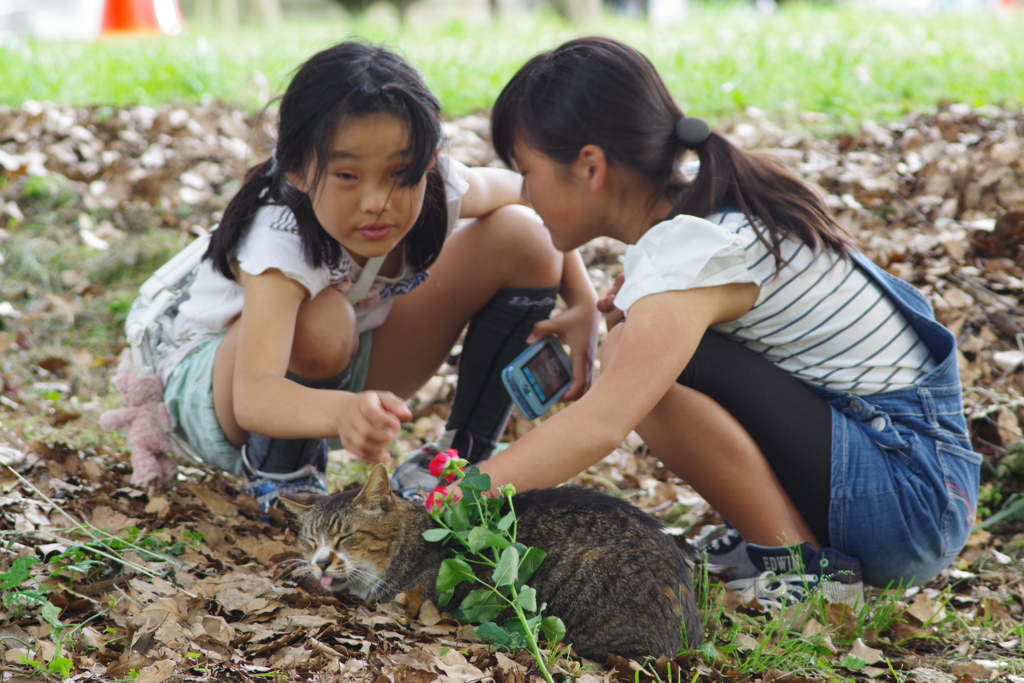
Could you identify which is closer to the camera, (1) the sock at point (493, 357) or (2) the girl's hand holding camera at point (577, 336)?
(2) the girl's hand holding camera at point (577, 336)

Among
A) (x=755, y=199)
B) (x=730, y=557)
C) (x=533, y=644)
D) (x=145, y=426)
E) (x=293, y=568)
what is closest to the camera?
(x=533, y=644)

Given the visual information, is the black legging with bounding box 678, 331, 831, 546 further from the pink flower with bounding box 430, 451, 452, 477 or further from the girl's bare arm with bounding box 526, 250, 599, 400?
the pink flower with bounding box 430, 451, 452, 477

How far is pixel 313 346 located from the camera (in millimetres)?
2695

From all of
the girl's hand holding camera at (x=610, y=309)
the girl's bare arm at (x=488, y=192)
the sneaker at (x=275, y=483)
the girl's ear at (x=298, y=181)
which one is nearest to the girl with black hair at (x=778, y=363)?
the girl's hand holding camera at (x=610, y=309)

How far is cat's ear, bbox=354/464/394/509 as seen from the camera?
2.21 m

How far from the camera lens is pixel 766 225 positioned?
7.66 feet

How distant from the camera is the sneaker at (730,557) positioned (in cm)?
260

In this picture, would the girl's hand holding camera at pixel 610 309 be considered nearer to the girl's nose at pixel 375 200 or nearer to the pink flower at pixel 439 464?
the girl's nose at pixel 375 200

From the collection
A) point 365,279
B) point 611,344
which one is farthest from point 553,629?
point 365,279

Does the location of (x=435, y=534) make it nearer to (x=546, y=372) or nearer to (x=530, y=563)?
(x=530, y=563)

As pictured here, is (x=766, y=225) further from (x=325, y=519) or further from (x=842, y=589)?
(x=325, y=519)

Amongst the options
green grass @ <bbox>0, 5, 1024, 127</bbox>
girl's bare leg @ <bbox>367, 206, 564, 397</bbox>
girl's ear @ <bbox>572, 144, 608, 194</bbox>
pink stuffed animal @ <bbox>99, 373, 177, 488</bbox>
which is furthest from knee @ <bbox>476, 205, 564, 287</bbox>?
green grass @ <bbox>0, 5, 1024, 127</bbox>

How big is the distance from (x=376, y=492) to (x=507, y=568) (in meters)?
0.52

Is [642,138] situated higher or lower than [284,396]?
higher
